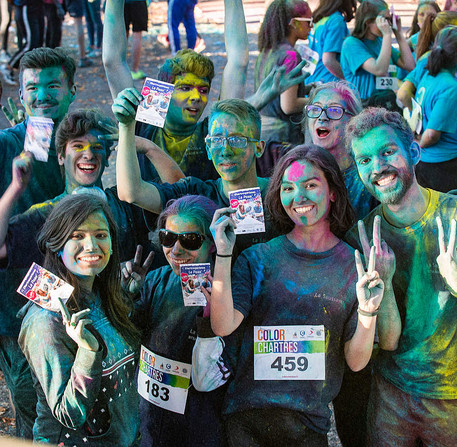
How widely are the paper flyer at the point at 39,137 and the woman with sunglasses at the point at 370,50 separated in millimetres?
3359

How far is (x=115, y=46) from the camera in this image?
3.74 metres

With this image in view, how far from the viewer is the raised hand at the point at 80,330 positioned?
2.31 metres

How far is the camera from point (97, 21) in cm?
1065

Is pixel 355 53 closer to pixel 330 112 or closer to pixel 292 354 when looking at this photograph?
pixel 330 112

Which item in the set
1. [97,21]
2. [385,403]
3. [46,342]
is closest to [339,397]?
[385,403]

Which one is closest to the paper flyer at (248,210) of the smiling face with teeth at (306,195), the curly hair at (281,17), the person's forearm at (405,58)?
the smiling face with teeth at (306,195)

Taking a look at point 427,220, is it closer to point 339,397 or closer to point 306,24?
point 339,397

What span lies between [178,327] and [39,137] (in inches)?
47.0

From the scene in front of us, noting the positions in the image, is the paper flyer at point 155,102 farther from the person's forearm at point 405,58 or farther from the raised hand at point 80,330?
the person's forearm at point 405,58

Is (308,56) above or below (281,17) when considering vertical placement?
below

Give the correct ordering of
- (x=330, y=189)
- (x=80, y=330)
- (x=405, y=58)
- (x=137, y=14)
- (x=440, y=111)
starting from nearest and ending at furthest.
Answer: (x=80, y=330), (x=330, y=189), (x=440, y=111), (x=405, y=58), (x=137, y=14)

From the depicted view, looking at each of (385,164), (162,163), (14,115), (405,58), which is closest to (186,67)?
(162,163)

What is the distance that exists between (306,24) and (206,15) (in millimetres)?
9400

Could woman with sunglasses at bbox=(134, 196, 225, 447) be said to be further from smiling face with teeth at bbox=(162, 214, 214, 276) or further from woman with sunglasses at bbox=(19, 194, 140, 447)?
woman with sunglasses at bbox=(19, 194, 140, 447)
